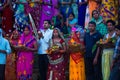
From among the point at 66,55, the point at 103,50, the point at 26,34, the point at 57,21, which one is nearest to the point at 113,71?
the point at 103,50

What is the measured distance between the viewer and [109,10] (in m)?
11.9

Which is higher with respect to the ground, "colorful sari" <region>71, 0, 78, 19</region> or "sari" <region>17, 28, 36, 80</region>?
"colorful sari" <region>71, 0, 78, 19</region>

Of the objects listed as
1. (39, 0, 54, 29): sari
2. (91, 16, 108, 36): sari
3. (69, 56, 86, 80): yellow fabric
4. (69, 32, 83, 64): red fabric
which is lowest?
(69, 56, 86, 80): yellow fabric

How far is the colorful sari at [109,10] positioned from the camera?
11820mm

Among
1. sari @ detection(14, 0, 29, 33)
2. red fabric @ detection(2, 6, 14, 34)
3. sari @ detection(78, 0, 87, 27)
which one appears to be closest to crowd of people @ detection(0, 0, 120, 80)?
sari @ detection(78, 0, 87, 27)

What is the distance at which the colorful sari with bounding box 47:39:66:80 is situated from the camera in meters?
Result: 10.9

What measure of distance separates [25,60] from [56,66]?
28.3 inches

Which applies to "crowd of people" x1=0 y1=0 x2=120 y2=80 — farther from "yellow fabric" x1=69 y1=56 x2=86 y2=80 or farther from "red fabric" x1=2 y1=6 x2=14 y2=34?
"red fabric" x1=2 y1=6 x2=14 y2=34

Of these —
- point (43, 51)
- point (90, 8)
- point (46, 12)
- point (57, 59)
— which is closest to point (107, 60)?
point (57, 59)

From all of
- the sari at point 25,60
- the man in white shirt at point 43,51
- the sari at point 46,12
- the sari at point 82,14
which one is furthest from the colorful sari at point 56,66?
the sari at point 46,12

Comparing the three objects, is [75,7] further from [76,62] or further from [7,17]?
[76,62]

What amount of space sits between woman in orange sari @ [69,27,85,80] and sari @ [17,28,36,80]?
0.91 meters

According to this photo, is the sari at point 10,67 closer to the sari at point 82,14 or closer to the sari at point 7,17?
the sari at point 7,17

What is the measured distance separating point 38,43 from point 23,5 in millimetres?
1842
